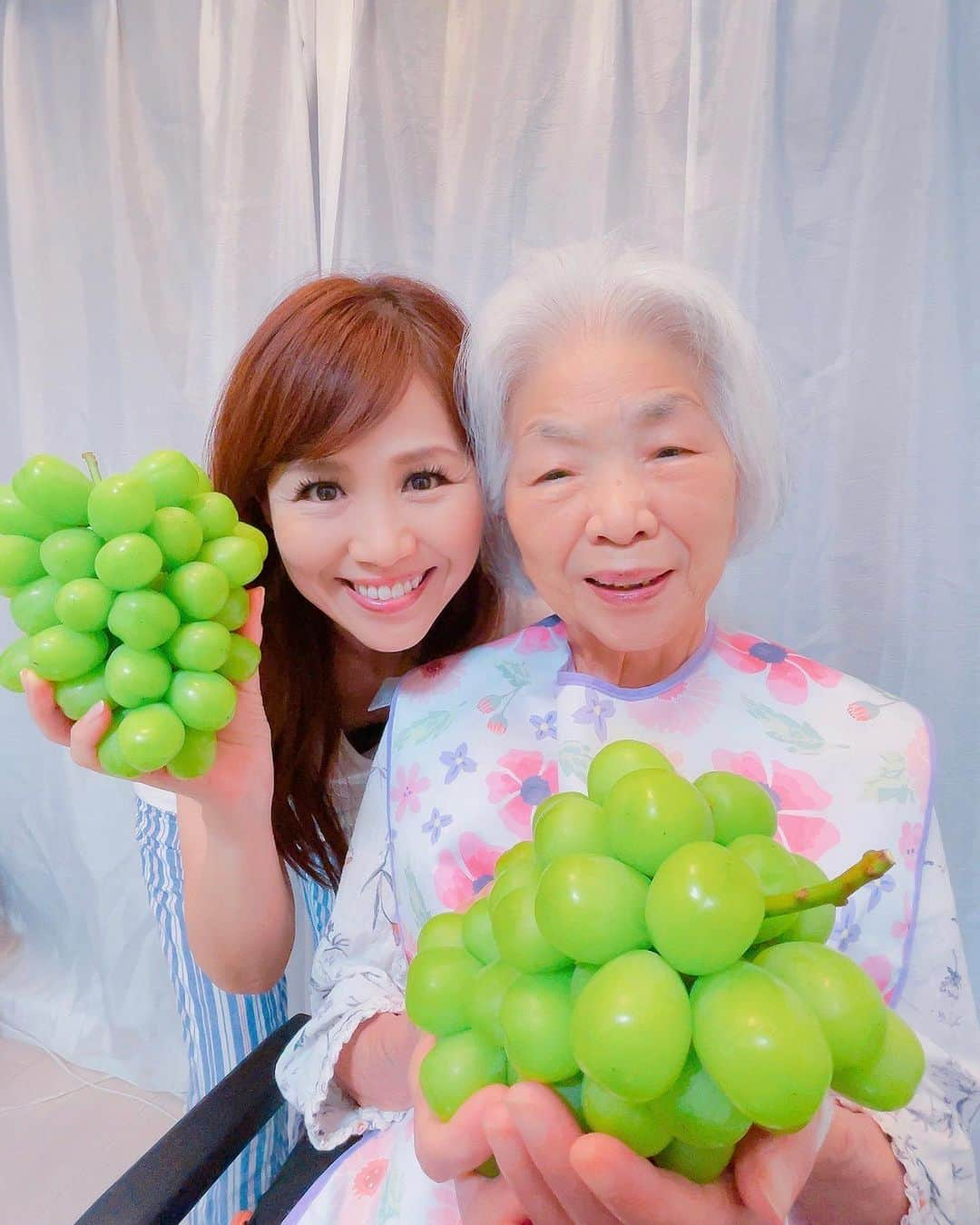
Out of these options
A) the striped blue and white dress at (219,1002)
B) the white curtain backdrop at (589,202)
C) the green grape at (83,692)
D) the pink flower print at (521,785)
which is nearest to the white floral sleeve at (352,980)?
the pink flower print at (521,785)

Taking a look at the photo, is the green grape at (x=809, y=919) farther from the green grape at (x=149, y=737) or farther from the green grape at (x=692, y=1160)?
the green grape at (x=149, y=737)

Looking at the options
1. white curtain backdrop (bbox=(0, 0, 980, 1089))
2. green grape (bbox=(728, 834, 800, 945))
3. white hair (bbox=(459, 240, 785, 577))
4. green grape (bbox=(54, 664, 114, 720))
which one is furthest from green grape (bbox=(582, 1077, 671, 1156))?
white curtain backdrop (bbox=(0, 0, 980, 1089))

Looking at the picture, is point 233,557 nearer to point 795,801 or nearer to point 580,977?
point 580,977

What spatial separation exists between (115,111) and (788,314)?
1.29 metres

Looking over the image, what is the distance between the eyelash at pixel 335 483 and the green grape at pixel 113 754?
0.32 meters

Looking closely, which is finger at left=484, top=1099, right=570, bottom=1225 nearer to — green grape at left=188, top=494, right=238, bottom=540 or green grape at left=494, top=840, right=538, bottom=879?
green grape at left=494, top=840, right=538, bottom=879

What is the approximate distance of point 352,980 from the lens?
0.85 metres

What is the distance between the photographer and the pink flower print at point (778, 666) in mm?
871

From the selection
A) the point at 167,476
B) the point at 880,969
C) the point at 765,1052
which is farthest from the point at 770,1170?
the point at 167,476

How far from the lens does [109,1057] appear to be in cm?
187

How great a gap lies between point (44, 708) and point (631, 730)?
0.56 metres

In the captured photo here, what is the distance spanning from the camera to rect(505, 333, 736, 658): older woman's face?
748mm

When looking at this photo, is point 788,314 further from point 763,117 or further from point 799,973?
point 799,973

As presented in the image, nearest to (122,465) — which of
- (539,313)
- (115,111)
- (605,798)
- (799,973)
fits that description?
(115,111)
